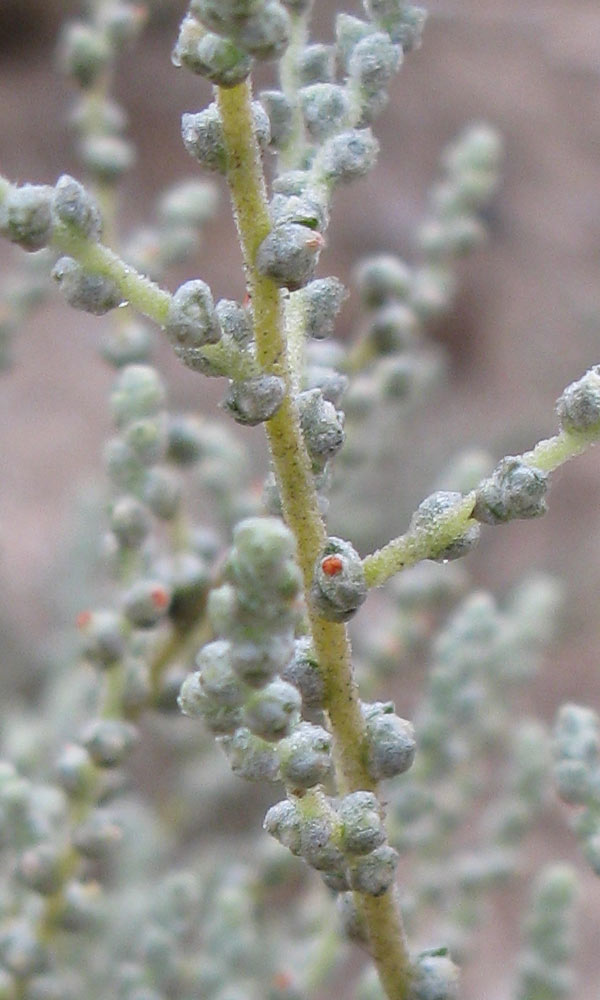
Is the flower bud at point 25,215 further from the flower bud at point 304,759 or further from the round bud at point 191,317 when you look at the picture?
the flower bud at point 304,759

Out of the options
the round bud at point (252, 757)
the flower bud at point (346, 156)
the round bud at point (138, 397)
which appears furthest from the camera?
the round bud at point (138, 397)

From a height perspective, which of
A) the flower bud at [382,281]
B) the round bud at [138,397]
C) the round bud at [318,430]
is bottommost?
the round bud at [318,430]

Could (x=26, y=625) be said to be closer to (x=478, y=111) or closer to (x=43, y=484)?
(x=43, y=484)

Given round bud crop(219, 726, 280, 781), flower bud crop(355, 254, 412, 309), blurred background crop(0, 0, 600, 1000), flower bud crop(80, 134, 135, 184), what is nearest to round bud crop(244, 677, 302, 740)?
round bud crop(219, 726, 280, 781)

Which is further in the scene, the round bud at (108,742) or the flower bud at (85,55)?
the flower bud at (85,55)

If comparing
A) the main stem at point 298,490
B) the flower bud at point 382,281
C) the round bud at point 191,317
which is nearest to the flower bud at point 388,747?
the main stem at point 298,490
